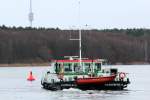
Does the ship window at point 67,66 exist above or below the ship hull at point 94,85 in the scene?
above

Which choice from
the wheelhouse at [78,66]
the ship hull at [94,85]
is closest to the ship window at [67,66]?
the wheelhouse at [78,66]

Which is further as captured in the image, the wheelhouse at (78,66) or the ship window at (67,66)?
the ship window at (67,66)

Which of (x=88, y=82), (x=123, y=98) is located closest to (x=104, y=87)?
(x=88, y=82)

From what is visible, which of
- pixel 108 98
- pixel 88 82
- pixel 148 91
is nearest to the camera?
pixel 108 98

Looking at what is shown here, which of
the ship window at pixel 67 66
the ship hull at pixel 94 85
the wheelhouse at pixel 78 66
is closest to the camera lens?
the ship hull at pixel 94 85

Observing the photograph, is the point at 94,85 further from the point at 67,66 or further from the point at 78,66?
the point at 67,66

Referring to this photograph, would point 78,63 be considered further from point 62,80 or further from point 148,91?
point 148,91

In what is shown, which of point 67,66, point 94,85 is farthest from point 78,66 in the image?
point 94,85

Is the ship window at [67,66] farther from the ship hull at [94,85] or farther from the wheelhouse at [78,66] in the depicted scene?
the ship hull at [94,85]

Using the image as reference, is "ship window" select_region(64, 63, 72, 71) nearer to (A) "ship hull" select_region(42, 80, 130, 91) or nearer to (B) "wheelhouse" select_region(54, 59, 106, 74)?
(B) "wheelhouse" select_region(54, 59, 106, 74)

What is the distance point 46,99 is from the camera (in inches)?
2810

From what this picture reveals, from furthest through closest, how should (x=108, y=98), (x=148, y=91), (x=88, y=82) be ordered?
(x=148, y=91) < (x=88, y=82) < (x=108, y=98)

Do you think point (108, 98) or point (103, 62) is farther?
point (103, 62)

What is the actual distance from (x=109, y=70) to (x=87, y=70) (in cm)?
228
